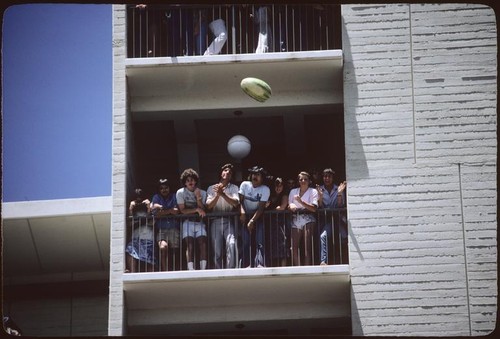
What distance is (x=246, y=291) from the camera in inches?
953

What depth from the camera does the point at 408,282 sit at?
23.5m

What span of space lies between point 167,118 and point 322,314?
4.75 metres

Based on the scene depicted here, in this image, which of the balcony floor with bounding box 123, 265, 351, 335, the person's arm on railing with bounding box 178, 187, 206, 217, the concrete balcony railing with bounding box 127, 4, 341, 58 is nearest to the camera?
the balcony floor with bounding box 123, 265, 351, 335

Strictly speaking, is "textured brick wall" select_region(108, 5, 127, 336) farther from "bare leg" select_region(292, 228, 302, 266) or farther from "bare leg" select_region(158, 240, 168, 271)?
"bare leg" select_region(292, 228, 302, 266)

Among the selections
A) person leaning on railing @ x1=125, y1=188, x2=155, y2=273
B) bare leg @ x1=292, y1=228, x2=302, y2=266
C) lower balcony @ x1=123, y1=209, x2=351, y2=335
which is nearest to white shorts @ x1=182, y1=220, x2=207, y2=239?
lower balcony @ x1=123, y1=209, x2=351, y2=335

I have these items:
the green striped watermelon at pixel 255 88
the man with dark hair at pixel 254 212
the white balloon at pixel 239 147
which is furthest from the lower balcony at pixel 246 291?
the green striped watermelon at pixel 255 88

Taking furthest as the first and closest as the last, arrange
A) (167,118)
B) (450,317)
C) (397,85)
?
(167,118) < (397,85) < (450,317)

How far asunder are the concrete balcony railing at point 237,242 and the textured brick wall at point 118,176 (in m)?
0.21

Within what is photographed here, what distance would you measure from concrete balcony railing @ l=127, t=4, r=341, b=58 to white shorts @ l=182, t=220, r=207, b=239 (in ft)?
10.4

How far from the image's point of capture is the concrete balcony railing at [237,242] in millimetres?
24094

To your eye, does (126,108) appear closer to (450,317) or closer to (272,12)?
(272,12)

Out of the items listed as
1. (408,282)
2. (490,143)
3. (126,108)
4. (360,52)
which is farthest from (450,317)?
(126,108)

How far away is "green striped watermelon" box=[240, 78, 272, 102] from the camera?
24.6 metres

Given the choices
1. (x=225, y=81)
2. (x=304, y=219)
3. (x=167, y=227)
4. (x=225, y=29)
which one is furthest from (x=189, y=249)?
(x=225, y=29)
